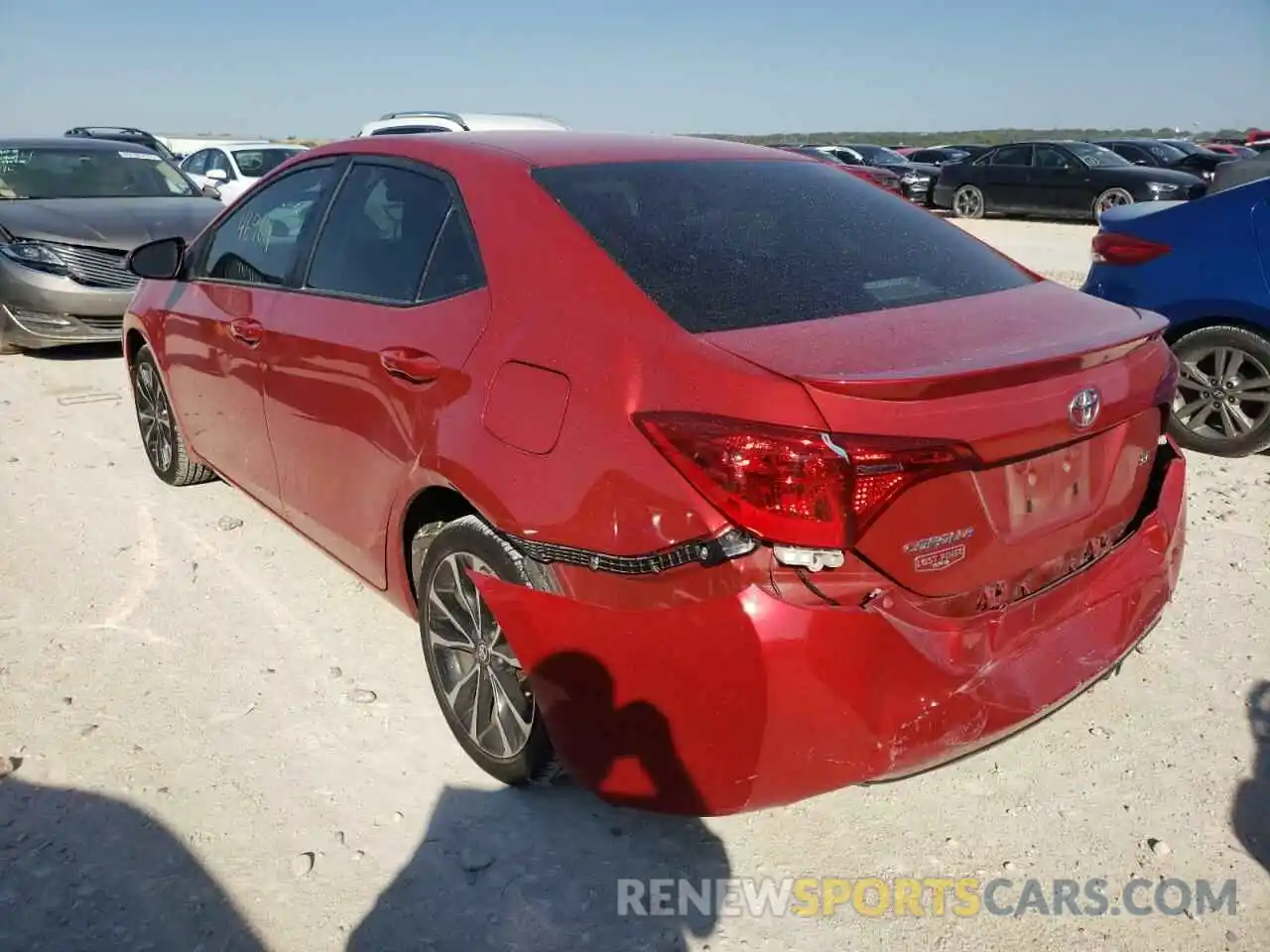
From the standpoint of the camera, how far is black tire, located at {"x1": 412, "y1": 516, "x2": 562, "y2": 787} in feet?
8.05

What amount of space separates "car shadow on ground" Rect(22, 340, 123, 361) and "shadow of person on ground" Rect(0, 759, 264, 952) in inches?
246

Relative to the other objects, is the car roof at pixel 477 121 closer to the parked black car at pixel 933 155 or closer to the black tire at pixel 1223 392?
the black tire at pixel 1223 392

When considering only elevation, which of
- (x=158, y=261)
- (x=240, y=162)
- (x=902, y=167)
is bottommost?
(x=902, y=167)

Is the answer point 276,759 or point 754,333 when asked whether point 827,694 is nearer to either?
point 754,333

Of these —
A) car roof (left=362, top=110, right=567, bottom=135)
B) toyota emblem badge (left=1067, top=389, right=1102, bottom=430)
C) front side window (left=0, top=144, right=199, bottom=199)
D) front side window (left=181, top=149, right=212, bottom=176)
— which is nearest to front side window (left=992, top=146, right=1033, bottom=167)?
car roof (left=362, top=110, right=567, bottom=135)

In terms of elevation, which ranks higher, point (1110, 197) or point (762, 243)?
point (762, 243)

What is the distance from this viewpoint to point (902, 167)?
80.4 ft

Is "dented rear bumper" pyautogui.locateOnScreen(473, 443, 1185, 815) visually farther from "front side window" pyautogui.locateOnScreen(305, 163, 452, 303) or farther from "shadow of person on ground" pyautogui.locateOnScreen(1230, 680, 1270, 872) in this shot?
"front side window" pyautogui.locateOnScreen(305, 163, 452, 303)

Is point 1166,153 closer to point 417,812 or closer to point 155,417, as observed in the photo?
point 155,417

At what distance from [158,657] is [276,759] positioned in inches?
32.4

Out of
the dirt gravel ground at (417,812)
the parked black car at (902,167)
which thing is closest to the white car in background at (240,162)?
the parked black car at (902,167)

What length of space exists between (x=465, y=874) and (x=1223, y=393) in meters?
4.60

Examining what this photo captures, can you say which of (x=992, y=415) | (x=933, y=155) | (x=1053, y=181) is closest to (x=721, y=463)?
(x=992, y=415)

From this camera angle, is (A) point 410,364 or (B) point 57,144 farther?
(B) point 57,144
